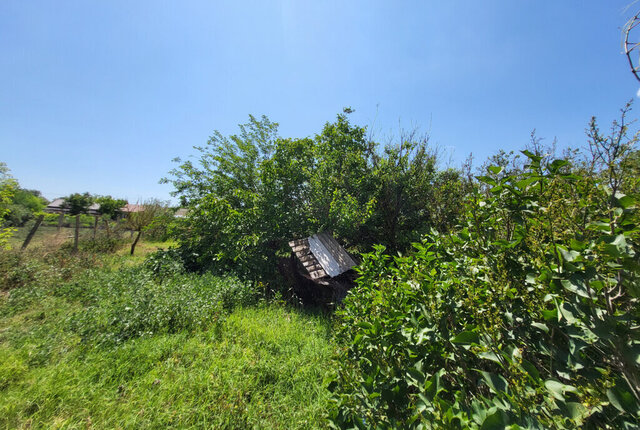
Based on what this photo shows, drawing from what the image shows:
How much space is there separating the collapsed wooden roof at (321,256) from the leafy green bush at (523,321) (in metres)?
3.52

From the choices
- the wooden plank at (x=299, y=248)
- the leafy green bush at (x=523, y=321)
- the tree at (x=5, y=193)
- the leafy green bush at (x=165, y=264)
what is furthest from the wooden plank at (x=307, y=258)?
the tree at (x=5, y=193)

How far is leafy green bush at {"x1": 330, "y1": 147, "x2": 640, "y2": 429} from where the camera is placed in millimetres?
768

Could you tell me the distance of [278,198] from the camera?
7414 millimetres

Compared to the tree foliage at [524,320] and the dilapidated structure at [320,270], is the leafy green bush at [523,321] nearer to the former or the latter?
the tree foliage at [524,320]

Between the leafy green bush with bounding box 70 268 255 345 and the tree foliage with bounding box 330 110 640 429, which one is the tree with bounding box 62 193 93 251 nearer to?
the leafy green bush with bounding box 70 268 255 345

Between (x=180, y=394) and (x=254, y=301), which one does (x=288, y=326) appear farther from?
(x=180, y=394)

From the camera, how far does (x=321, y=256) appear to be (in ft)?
19.7

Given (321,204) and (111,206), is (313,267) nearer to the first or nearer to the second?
(321,204)

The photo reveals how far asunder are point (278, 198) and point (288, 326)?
163 inches

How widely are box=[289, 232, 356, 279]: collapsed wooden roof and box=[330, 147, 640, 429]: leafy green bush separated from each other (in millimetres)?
3518

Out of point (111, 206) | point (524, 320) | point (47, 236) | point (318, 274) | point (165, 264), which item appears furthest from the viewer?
point (111, 206)

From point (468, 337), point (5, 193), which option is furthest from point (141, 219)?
point (468, 337)

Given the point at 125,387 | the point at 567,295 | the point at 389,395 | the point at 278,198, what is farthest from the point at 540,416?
the point at 278,198

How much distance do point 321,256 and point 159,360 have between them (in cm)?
382
